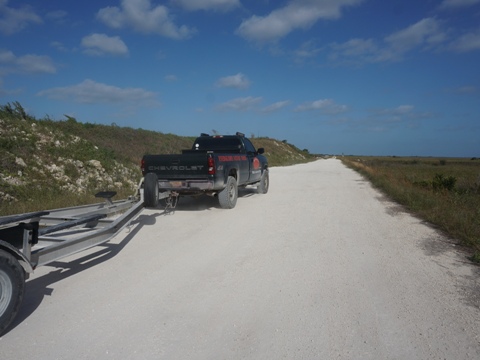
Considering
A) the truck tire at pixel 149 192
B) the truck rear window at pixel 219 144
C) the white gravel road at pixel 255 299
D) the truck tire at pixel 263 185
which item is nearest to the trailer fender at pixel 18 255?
the white gravel road at pixel 255 299

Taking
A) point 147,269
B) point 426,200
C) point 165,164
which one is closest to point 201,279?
point 147,269

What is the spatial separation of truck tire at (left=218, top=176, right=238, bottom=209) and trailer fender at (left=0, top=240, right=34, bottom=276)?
5932mm

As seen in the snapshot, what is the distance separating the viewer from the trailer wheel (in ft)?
9.66

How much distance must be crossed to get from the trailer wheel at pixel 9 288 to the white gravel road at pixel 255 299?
181 millimetres

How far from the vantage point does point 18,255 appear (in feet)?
10.2

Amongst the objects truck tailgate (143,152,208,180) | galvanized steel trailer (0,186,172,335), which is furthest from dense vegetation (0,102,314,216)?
galvanized steel trailer (0,186,172,335)

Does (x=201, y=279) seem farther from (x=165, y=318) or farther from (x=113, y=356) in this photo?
(x=113, y=356)

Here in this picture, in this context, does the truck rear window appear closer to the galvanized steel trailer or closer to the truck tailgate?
the truck tailgate

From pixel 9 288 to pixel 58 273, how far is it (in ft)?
4.97

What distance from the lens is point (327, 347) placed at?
2859 mm

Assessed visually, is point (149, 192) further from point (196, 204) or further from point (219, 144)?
point (219, 144)

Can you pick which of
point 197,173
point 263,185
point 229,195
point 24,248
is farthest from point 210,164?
point 24,248

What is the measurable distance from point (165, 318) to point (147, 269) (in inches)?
56.7

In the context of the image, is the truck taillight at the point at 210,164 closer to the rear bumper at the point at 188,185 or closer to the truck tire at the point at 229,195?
the rear bumper at the point at 188,185
